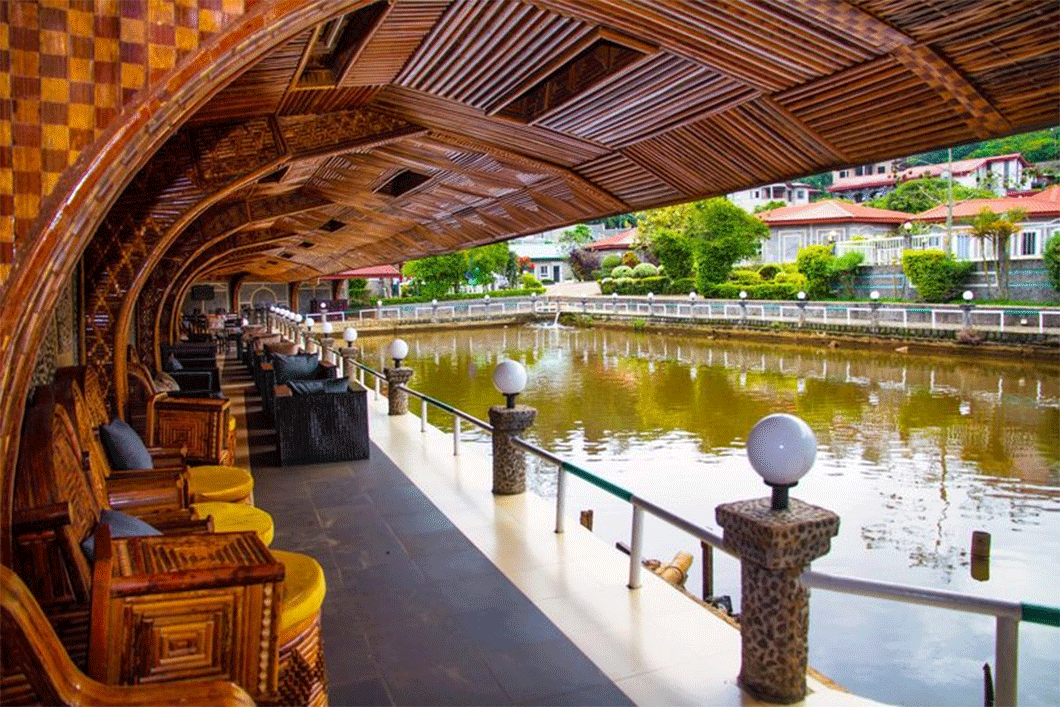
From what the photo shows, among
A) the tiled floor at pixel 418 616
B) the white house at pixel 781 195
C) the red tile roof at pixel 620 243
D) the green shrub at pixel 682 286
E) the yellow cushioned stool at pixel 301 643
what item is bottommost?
the tiled floor at pixel 418 616

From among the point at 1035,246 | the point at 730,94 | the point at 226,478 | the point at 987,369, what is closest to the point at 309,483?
Answer: the point at 226,478

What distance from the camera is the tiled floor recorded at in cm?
304

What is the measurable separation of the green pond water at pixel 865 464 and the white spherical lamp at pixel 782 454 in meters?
1.38

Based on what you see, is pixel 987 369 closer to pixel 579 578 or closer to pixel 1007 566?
pixel 1007 566

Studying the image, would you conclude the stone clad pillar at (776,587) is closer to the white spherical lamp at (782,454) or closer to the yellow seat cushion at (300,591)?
the white spherical lamp at (782,454)

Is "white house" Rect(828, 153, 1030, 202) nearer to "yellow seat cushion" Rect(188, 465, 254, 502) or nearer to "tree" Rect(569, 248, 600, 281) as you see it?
"tree" Rect(569, 248, 600, 281)

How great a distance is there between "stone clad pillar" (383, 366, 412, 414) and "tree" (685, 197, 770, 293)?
953 inches

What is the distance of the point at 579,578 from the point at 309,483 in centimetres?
278

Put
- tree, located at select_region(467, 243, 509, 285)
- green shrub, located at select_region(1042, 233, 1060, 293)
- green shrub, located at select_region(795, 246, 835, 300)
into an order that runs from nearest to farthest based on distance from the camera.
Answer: green shrub, located at select_region(1042, 233, 1060, 293)
green shrub, located at select_region(795, 246, 835, 300)
tree, located at select_region(467, 243, 509, 285)

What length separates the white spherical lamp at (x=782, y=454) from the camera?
2.85m

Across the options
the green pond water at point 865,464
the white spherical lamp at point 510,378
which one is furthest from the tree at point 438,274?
the white spherical lamp at point 510,378

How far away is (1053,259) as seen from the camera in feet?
70.4

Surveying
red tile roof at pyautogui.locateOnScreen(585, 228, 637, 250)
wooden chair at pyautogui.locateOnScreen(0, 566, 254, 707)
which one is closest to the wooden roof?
wooden chair at pyautogui.locateOnScreen(0, 566, 254, 707)

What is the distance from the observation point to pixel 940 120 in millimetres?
3115
